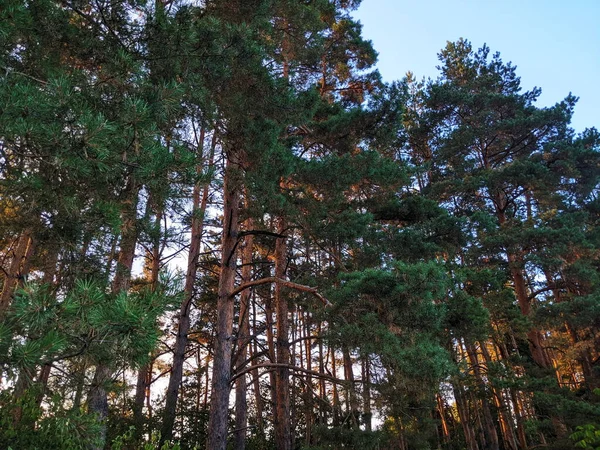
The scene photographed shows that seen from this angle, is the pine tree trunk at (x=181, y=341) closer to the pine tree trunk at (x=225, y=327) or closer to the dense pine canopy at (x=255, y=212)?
the dense pine canopy at (x=255, y=212)

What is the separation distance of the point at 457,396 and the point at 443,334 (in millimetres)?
5288

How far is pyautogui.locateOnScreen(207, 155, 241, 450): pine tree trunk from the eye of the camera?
19.7 feet

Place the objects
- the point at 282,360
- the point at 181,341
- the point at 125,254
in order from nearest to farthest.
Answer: the point at 125,254 → the point at 282,360 → the point at 181,341

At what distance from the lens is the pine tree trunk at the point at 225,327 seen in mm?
6016

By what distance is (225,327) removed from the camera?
21.4ft

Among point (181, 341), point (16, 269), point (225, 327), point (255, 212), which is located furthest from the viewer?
point (181, 341)

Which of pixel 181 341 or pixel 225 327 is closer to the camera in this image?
pixel 225 327

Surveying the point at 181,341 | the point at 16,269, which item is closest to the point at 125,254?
the point at 16,269

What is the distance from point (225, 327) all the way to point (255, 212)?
1996 mm

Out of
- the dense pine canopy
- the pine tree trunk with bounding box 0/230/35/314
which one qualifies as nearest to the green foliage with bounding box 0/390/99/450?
the dense pine canopy

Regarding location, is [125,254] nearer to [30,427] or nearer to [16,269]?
[30,427]

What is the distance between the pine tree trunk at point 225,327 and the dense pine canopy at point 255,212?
0.11 feet

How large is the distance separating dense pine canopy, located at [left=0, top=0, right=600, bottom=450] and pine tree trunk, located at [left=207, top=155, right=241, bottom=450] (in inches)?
1.4

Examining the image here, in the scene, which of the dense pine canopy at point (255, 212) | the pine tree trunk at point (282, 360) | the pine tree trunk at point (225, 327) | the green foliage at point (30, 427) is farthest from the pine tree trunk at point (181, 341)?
the green foliage at point (30, 427)
